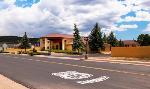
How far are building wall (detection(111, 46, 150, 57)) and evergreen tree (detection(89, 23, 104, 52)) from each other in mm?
30920

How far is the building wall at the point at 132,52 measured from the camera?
140 ft

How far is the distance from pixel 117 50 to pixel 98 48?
3235 centimetres

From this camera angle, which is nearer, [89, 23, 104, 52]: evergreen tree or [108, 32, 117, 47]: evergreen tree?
[89, 23, 104, 52]: evergreen tree

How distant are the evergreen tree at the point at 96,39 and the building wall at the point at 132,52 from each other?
30.9 m

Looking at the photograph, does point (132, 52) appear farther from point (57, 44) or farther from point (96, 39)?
point (57, 44)

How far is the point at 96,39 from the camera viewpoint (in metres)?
81.2

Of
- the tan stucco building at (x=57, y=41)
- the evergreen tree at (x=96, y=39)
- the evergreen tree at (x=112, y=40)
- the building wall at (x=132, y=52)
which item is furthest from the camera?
the evergreen tree at (x=112, y=40)

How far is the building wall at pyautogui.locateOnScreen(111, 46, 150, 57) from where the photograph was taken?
4262cm

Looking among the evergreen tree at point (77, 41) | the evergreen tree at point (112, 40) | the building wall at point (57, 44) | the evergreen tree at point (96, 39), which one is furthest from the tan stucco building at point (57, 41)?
the evergreen tree at point (96, 39)

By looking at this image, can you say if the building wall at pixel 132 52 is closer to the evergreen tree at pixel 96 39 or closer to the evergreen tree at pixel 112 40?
the evergreen tree at pixel 96 39

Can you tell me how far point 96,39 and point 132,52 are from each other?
118 ft

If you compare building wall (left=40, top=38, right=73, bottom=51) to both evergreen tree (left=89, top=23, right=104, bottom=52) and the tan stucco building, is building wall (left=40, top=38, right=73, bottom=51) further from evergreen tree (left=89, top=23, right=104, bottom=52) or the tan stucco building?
evergreen tree (left=89, top=23, right=104, bottom=52)

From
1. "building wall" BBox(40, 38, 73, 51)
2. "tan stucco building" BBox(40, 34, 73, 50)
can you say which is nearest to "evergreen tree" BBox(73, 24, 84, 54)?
"tan stucco building" BBox(40, 34, 73, 50)

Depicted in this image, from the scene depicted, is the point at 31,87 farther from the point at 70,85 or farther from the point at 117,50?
the point at 117,50
